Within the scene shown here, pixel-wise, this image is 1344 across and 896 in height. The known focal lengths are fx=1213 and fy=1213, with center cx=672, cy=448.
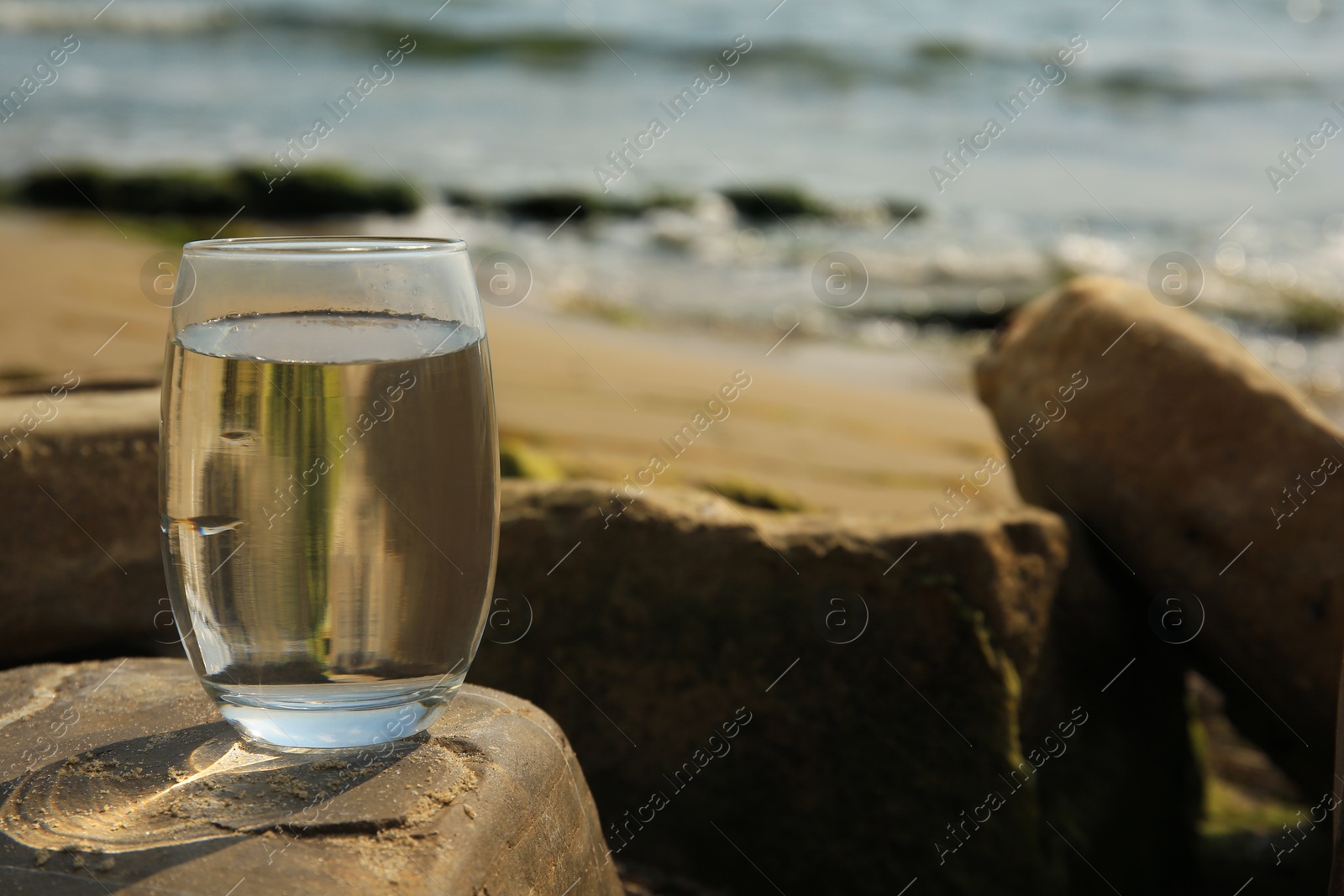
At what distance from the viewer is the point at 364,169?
11805 millimetres

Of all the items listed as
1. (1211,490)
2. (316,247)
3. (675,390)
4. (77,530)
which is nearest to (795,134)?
(675,390)

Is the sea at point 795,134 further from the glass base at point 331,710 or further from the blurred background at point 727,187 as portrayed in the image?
the glass base at point 331,710

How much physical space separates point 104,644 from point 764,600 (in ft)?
4.53

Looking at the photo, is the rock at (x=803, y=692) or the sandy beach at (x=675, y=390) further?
the sandy beach at (x=675, y=390)

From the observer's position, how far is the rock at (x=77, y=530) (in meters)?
2.41

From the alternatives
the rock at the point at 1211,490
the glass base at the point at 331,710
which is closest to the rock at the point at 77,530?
the glass base at the point at 331,710

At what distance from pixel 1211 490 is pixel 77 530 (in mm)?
2465

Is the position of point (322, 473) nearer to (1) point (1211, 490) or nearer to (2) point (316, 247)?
(2) point (316, 247)

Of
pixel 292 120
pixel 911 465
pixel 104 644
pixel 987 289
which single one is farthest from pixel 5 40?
pixel 104 644

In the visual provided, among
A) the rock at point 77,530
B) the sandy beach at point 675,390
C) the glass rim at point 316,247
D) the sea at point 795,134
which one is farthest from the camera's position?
the sea at point 795,134

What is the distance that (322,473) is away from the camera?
1213mm

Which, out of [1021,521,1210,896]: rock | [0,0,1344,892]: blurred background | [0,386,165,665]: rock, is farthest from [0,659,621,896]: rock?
[0,0,1344,892]: blurred background

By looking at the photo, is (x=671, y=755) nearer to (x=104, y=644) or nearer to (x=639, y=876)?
(x=639, y=876)

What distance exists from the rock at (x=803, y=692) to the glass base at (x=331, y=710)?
117cm
